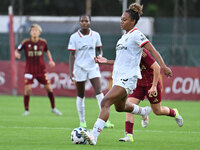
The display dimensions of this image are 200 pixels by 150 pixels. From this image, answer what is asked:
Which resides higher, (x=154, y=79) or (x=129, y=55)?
(x=129, y=55)

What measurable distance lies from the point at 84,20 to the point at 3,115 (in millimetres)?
4191

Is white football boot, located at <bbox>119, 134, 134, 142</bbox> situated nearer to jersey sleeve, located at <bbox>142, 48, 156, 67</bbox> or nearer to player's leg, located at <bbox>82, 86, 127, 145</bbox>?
player's leg, located at <bbox>82, 86, 127, 145</bbox>

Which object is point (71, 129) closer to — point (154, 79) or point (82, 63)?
point (82, 63)

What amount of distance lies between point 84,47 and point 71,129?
187cm

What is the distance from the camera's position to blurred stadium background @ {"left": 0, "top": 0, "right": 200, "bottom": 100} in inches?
883

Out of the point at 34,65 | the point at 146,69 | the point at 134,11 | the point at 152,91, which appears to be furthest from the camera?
the point at 34,65

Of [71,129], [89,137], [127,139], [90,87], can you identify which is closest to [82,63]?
[71,129]

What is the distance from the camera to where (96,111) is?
16.7 m

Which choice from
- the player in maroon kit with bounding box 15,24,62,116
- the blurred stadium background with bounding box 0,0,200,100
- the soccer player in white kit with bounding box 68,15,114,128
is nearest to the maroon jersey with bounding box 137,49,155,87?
the soccer player in white kit with bounding box 68,15,114,128

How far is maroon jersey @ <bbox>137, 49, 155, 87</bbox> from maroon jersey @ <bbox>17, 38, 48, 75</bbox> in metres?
5.56

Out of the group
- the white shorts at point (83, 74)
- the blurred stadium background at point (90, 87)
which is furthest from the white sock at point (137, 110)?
the white shorts at point (83, 74)

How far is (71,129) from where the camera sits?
37.7ft

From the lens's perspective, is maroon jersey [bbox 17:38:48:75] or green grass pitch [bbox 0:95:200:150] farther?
maroon jersey [bbox 17:38:48:75]

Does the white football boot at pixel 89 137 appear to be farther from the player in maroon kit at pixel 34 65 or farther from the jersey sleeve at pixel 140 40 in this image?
the player in maroon kit at pixel 34 65
